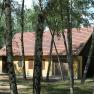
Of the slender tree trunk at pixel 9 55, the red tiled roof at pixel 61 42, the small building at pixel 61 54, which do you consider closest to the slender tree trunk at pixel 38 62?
the slender tree trunk at pixel 9 55

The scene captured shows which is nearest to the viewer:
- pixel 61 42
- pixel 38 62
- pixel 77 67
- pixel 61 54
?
pixel 38 62

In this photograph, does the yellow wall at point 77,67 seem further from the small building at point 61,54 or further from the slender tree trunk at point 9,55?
the slender tree trunk at point 9,55

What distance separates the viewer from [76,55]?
132 ft

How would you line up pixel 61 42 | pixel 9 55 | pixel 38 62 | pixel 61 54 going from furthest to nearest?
pixel 61 42, pixel 61 54, pixel 9 55, pixel 38 62

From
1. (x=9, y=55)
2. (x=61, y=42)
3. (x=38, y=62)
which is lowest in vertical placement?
(x=61, y=42)

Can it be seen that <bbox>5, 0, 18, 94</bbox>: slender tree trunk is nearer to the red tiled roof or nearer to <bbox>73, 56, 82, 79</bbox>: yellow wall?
the red tiled roof

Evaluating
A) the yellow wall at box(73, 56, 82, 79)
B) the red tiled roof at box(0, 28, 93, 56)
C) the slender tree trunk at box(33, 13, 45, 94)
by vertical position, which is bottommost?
the yellow wall at box(73, 56, 82, 79)

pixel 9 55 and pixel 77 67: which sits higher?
pixel 9 55

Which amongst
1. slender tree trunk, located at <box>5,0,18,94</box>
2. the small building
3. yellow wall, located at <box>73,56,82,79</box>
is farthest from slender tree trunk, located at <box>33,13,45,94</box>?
yellow wall, located at <box>73,56,82,79</box>

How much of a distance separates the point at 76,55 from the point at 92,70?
4239mm

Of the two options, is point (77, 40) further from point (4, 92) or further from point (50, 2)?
point (50, 2)

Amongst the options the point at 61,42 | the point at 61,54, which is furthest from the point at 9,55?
the point at 61,42

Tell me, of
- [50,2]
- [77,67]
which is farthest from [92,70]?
[50,2]

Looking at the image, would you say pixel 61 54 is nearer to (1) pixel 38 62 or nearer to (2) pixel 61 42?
(2) pixel 61 42
